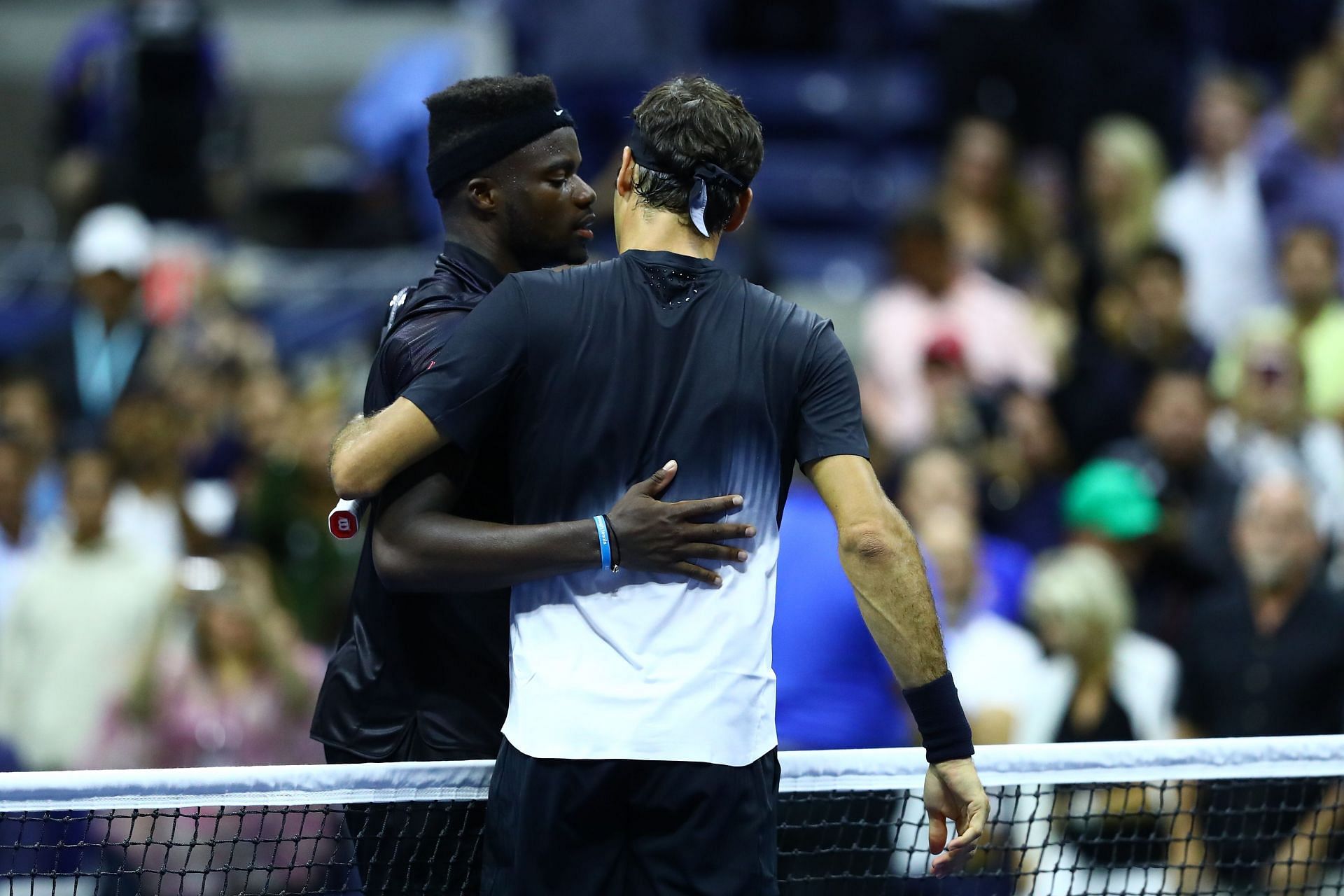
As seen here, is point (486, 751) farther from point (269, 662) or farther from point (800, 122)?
point (800, 122)

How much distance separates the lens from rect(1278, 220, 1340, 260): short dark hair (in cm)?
905

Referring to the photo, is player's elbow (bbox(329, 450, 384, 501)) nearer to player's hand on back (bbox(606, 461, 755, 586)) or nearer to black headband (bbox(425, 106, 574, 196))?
player's hand on back (bbox(606, 461, 755, 586))

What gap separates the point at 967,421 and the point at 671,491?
5.34m

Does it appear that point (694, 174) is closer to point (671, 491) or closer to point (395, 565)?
point (671, 491)

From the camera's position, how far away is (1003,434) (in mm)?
8820

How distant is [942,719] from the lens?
3.64m

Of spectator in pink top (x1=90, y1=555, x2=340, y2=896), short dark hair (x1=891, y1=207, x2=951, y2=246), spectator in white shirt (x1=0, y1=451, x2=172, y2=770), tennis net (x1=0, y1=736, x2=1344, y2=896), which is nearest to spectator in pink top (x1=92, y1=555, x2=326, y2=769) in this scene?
spectator in pink top (x1=90, y1=555, x2=340, y2=896)

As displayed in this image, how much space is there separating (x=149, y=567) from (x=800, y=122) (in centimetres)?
657

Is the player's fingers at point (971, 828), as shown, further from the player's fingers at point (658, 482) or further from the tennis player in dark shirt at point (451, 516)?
the tennis player in dark shirt at point (451, 516)

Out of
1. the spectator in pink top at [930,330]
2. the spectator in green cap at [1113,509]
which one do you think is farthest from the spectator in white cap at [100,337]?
the spectator in green cap at [1113,509]

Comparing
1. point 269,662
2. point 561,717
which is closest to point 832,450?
point 561,717

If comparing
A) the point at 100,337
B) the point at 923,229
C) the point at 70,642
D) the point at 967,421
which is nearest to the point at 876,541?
the point at 967,421

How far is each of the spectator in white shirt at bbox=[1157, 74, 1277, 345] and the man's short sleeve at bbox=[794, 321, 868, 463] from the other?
22.7ft

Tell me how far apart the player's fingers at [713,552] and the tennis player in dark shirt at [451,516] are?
0.46m
